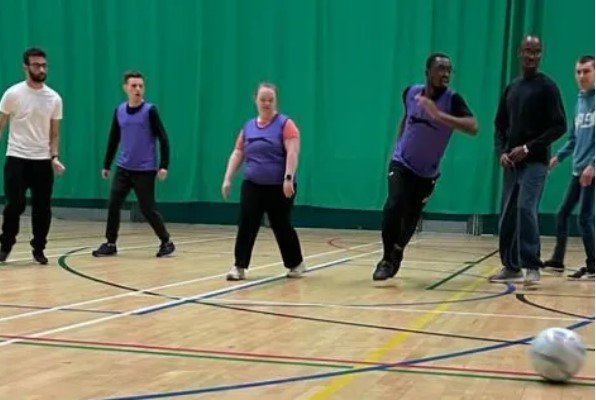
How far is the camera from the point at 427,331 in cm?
482

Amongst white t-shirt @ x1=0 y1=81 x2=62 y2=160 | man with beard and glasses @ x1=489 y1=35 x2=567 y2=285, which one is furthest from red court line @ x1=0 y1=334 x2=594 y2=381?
white t-shirt @ x1=0 y1=81 x2=62 y2=160

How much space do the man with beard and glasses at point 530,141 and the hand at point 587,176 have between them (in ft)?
1.65

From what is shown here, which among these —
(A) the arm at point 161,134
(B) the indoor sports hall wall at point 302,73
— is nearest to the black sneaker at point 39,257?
(A) the arm at point 161,134

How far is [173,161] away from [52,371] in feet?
37.4

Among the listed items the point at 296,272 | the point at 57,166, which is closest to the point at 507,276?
the point at 296,272

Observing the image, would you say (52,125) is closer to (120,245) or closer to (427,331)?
(120,245)

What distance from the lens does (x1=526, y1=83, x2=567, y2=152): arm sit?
663cm

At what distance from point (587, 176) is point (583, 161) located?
0.48 m

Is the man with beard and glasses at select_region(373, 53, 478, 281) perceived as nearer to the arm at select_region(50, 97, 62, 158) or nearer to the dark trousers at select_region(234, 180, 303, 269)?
the dark trousers at select_region(234, 180, 303, 269)

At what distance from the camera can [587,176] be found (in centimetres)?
713

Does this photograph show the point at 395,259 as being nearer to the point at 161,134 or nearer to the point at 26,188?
the point at 161,134

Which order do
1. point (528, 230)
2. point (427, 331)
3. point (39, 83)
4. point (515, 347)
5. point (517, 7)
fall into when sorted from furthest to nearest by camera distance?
point (517, 7), point (39, 83), point (528, 230), point (427, 331), point (515, 347)

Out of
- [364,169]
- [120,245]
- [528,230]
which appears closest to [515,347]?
[528,230]

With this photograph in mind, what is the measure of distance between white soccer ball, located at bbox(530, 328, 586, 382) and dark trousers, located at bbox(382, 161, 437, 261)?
3110mm
